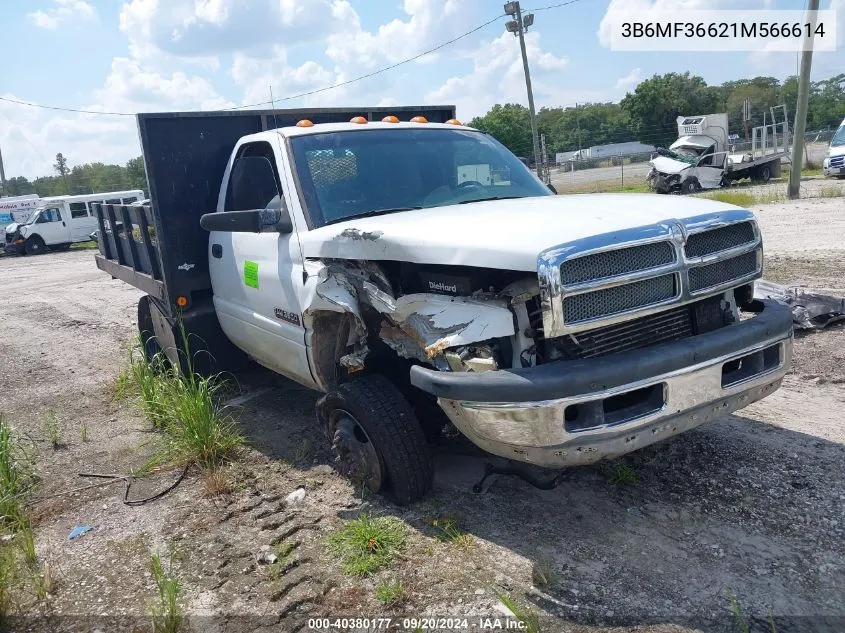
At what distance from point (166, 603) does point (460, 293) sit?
187 centimetres

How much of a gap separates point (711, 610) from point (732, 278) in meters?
1.50

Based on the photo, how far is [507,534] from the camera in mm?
3373

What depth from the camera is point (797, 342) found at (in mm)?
5754

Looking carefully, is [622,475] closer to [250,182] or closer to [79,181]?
[250,182]

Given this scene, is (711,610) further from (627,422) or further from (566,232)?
(566,232)

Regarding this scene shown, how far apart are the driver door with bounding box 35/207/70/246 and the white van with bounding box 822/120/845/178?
27.1 m

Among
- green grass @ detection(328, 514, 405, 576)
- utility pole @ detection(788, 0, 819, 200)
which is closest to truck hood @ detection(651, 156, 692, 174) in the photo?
utility pole @ detection(788, 0, 819, 200)

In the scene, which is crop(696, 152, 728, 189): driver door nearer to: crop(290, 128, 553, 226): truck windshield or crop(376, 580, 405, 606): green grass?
crop(290, 128, 553, 226): truck windshield

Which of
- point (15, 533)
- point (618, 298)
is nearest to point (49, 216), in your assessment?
point (15, 533)

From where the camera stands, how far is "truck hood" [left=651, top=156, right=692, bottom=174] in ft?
70.0

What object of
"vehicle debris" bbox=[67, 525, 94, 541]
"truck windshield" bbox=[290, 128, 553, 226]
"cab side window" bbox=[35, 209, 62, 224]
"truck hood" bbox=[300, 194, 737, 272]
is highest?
"truck windshield" bbox=[290, 128, 553, 226]

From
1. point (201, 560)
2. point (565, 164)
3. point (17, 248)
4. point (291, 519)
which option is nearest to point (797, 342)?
point (291, 519)

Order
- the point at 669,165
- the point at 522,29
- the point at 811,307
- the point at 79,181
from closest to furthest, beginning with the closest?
the point at 811,307, the point at 669,165, the point at 522,29, the point at 79,181

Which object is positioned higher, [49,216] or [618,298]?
[618,298]
